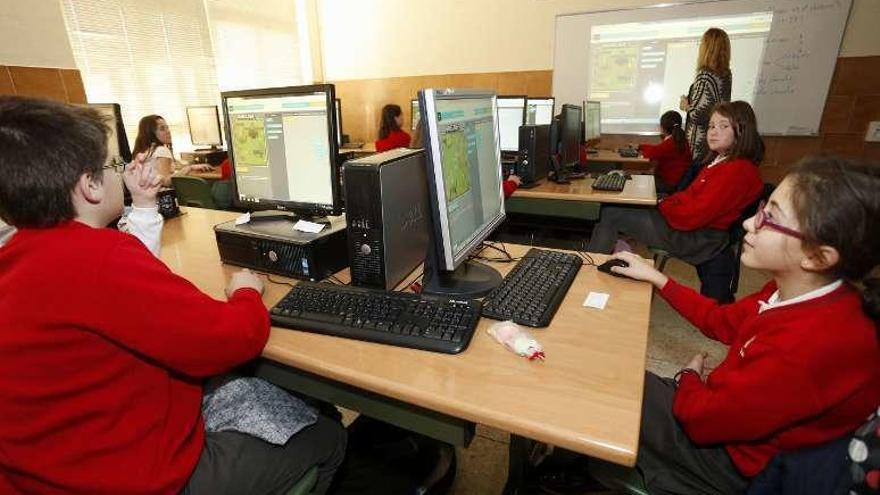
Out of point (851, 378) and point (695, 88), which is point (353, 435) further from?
point (695, 88)

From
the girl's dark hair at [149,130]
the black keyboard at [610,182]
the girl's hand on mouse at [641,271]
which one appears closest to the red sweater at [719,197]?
the black keyboard at [610,182]

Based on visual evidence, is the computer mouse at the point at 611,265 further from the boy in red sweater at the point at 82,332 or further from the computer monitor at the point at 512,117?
the computer monitor at the point at 512,117

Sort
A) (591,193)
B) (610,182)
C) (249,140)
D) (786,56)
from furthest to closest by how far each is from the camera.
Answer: (786,56) < (610,182) < (591,193) < (249,140)

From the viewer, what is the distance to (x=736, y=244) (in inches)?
96.6

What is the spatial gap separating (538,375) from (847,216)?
2.09 feet

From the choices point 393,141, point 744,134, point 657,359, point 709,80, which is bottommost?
point 657,359

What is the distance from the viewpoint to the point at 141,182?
134cm

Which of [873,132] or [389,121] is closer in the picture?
[873,132]

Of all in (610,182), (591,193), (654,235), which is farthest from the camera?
(610,182)

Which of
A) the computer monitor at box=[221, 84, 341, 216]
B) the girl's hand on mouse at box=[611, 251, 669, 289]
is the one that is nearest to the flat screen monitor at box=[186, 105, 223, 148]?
the computer monitor at box=[221, 84, 341, 216]

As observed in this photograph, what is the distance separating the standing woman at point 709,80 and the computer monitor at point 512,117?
1.38 m

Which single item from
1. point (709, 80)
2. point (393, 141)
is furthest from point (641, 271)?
point (393, 141)

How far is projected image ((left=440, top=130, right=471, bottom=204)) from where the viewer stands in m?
1.02

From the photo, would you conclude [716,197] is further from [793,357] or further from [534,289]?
[793,357]
